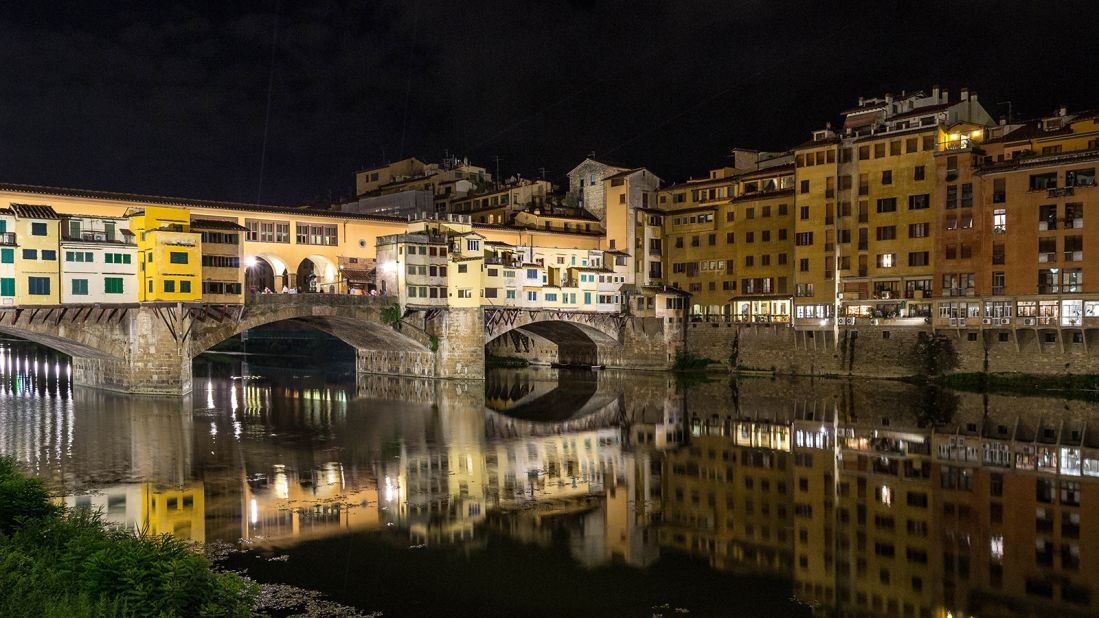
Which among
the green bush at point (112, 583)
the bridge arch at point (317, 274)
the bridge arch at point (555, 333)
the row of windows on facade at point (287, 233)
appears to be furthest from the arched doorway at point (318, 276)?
the green bush at point (112, 583)

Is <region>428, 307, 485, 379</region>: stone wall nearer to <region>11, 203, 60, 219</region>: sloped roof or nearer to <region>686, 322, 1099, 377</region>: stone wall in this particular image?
<region>686, 322, 1099, 377</region>: stone wall

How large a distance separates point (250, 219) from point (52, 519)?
39.0 metres

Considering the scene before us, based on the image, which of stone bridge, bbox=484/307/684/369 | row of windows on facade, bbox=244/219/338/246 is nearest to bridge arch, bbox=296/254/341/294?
row of windows on facade, bbox=244/219/338/246

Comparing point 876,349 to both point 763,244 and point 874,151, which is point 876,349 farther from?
point 874,151

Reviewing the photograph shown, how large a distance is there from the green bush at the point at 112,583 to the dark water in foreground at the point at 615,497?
340cm

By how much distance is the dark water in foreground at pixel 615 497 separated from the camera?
1526 cm

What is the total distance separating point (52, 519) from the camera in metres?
14.4

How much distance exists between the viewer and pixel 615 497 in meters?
22.5

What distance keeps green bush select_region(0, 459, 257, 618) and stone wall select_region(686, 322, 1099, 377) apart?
47.4 meters

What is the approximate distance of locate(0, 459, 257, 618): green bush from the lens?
10.1 m

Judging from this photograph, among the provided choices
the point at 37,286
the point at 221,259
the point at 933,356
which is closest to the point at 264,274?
the point at 221,259

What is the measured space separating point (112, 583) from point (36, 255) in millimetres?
35975

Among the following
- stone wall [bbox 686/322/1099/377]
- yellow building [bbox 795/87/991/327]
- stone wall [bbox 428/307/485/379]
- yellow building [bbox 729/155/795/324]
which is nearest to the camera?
stone wall [bbox 686/322/1099/377]

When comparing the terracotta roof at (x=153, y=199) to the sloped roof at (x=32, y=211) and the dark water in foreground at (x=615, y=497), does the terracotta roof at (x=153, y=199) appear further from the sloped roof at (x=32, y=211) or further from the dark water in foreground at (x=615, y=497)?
the dark water in foreground at (x=615, y=497)
